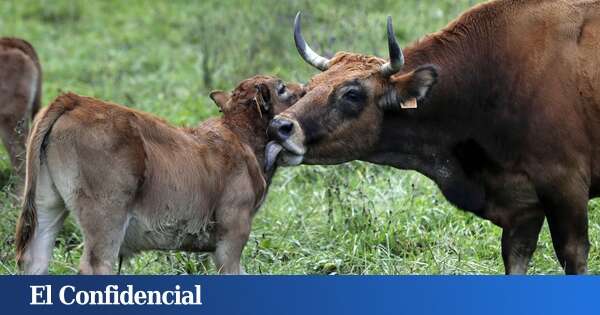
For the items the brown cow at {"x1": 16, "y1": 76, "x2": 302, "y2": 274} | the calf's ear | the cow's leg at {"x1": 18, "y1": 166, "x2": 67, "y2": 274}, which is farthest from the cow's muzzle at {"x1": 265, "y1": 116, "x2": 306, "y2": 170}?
the cow's leg at {"x1": 18, "y1": 166, "x2": 67, "y2": 274}

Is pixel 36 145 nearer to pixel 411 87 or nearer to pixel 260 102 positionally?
pixel 260 102

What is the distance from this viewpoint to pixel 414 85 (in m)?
8.64

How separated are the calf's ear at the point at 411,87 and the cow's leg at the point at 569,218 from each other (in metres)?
1.00

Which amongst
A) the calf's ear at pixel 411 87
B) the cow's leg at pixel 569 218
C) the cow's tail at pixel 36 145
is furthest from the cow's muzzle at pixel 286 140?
the cow's leg at pixel 569 218

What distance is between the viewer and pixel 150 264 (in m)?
9.62

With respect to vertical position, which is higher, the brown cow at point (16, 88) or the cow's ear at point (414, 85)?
the cow's ear at point (414, 85)

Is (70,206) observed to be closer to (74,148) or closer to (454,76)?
(74,148)

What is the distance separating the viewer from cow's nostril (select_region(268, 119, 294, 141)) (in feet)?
27.9

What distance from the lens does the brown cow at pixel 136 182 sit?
25.8 feet

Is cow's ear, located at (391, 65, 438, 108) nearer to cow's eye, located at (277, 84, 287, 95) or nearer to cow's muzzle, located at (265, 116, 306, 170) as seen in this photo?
cow's muzzle, located at (265, 116, 306, 170)

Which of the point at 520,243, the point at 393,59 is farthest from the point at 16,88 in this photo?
the point at 520,243

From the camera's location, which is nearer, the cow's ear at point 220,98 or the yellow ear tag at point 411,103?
the yellow ear tag at point 411,103

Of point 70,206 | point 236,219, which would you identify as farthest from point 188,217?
point 70,206

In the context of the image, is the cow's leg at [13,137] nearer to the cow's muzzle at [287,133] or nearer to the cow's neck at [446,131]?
the cow's muzzle at [287,133]
